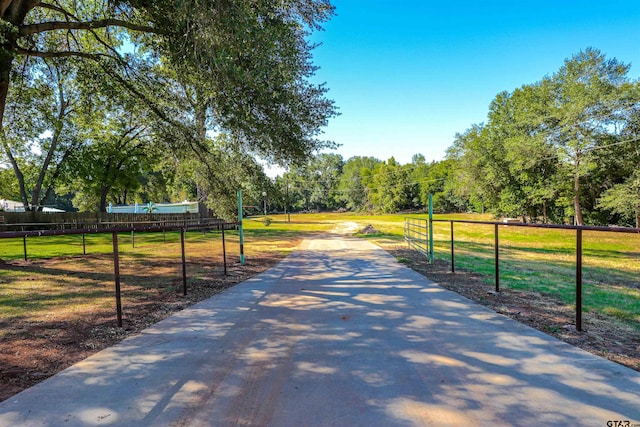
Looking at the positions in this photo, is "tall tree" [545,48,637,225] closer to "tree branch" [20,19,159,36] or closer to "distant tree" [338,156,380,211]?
"tree branch" [20,19,159,36]

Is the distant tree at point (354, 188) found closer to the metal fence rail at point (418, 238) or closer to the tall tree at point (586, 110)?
the tall tree at point (586, 110)

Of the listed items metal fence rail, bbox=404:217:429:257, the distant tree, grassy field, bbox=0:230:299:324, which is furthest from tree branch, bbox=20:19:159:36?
the distant tree

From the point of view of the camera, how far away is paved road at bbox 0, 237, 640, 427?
2.29 metres

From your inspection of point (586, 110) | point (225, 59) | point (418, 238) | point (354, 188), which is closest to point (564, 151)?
point (586, 110)

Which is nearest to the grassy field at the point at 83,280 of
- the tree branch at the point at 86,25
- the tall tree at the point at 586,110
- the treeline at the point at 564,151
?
the tree branch at the point at 86,25

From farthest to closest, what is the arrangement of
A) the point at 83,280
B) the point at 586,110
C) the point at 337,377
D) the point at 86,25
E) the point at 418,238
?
the point at 586,110 → the point at 418,238 → the point at 83,280 → the point at 86,25 → the point at 337,377

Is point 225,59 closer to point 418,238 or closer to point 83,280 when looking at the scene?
point 83,280

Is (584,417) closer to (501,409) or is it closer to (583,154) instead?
(501,409)

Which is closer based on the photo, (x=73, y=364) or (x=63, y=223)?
(x=73, y=364)

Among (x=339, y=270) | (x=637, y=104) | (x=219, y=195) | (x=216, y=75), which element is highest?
(x=637, y=104)

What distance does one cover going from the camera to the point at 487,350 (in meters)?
3.37

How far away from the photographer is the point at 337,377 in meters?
2.85

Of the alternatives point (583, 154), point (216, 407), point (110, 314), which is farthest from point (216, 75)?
point (583, 154)

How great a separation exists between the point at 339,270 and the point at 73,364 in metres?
6.26
